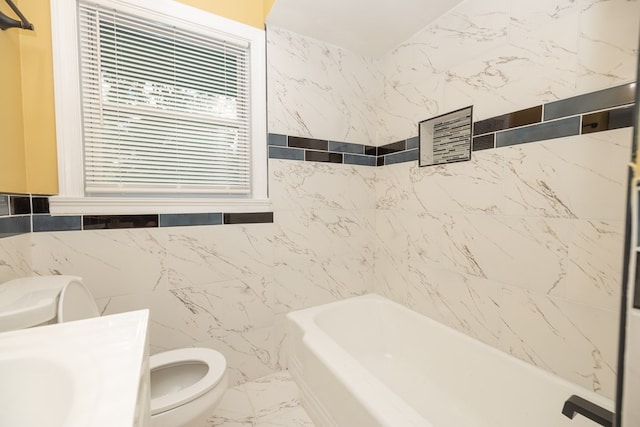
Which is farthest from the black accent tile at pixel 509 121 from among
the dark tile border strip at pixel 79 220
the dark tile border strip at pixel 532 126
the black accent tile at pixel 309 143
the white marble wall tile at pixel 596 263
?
the dark tile border strip at pixel 79 220

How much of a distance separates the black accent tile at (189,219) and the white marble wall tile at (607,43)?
6.07ft

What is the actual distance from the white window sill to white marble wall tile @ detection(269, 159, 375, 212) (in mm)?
145

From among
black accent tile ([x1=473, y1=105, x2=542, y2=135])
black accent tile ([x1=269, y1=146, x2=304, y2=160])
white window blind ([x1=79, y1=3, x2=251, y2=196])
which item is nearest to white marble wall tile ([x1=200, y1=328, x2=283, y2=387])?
white window blind ([x1=79, y1=3, x2=251, y2=196])

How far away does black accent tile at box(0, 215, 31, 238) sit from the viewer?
3.35ft

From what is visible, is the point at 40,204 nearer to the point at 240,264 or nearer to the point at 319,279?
the point at 240,264

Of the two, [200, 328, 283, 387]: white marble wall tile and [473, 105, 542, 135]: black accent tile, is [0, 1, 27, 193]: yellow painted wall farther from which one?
[473, 105, 542, 135]: black accent tile

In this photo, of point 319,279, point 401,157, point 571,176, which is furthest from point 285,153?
point 571,176

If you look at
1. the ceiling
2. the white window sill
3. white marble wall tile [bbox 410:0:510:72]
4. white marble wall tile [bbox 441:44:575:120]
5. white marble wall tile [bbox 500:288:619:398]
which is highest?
the ceiling

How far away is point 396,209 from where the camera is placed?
1963mm

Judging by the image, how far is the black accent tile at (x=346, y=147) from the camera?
77.5 inches

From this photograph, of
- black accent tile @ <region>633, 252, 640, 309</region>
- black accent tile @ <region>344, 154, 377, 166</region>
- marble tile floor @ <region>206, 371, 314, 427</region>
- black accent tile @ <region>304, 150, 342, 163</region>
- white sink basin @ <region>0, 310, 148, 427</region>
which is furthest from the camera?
black accent tile @ <region>344, 154, 377, 166</region>

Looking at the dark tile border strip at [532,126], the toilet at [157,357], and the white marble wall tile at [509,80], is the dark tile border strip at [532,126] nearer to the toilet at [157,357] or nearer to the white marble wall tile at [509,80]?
the white marble wall tile at [509,80]

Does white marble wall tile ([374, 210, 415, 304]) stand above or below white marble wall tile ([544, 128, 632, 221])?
below

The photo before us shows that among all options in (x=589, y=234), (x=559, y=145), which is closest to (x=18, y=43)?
(x=559, y=145)
